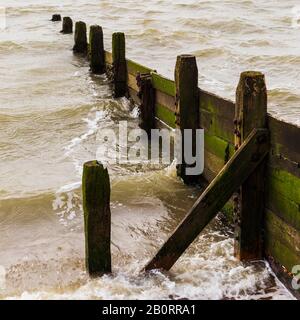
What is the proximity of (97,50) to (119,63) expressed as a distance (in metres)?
3.16

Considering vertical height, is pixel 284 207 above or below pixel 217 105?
below

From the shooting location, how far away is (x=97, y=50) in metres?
Result: 14.9

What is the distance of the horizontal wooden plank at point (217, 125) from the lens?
21.1 ft

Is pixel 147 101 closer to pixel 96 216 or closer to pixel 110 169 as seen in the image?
pixel 110 169

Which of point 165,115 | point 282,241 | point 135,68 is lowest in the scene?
point 282,241

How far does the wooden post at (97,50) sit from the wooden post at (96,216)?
32.9ft

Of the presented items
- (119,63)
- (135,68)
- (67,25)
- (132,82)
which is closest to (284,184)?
(135,68)

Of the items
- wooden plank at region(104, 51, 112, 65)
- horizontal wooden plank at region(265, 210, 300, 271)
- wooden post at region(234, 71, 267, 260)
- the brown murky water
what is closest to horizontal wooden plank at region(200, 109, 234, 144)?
wooden post at region(234, 71, 267, 260)

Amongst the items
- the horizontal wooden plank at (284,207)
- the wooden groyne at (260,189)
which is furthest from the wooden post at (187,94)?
the horizontal wooden plank at (284,207)

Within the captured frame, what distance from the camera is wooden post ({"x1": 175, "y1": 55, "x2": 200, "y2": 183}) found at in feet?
23.3

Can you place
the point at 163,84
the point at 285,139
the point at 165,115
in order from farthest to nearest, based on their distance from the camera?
the point at 165,115, the point at 163,84, the point at 285,139

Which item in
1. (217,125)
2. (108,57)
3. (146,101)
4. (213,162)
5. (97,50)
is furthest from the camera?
(97,50)

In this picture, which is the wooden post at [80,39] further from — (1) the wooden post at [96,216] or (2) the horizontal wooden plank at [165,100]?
(1) the wooden post at [96,216]

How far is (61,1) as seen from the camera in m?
39.6
